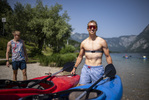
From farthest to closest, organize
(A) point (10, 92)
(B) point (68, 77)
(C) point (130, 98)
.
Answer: (C) point (130, 98)
(B) point (68, 77)
(A) point (10, 92)

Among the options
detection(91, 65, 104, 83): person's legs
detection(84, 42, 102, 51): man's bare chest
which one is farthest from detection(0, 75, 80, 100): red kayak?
detection(84, 42, 102, 51): man's bare chest

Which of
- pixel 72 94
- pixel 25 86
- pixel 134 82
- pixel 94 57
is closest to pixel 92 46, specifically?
pixel 94 57

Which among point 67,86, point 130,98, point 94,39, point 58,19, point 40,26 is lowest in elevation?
point 130,98

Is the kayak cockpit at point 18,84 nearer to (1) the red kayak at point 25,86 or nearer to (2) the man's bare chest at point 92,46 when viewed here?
(1) the red kayak at point 25,86

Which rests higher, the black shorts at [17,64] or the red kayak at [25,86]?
the black shorts at [17,64]

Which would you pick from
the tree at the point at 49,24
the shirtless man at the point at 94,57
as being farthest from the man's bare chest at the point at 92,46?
the tree at the point at 49,24

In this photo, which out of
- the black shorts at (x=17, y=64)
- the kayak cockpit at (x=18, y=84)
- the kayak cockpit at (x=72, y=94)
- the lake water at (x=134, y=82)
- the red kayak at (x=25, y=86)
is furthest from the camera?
the lake water at (x=134, y=82)

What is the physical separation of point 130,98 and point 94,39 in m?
3.57

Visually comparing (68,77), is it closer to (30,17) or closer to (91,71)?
(91,71)

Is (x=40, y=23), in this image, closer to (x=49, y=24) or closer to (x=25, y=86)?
(x=49, y=24)

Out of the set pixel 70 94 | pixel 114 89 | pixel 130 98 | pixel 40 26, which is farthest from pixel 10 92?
pixel 40 26

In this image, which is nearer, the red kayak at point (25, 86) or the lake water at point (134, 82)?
the red kayak at point (25, 86)

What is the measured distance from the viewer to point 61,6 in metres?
25.8

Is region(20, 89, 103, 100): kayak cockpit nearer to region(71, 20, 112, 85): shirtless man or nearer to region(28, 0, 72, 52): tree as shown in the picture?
region(71, 20, 112, 85): shirtless man
